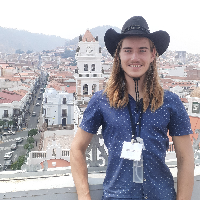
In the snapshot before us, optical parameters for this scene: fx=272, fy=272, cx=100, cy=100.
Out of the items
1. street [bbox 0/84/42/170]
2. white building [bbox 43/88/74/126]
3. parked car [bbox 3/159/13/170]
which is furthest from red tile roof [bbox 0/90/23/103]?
parked car [bbox 3/159/13/170]

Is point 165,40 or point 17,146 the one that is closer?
point 165,40

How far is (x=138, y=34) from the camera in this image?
1557mm

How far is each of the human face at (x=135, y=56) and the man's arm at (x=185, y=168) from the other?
45cm

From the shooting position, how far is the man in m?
1.53

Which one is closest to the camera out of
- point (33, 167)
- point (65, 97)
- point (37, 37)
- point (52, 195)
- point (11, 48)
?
point (52, 195)

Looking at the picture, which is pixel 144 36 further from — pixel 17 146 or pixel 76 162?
pixel 17 146

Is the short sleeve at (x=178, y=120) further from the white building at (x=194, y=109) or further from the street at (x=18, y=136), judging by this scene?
the street at (x=18, y=136)

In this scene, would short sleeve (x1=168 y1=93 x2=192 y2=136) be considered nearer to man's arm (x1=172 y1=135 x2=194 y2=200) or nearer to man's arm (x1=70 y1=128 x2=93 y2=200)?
man's arm (x1=172 y1=135 x2=194 y2=200)

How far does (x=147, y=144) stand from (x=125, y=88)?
0.37m

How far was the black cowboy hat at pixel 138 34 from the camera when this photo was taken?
1.58 metres

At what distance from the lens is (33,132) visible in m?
21.2

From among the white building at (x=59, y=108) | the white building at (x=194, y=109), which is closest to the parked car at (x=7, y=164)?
the white building at (x=59, y=108)

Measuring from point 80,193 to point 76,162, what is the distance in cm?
18

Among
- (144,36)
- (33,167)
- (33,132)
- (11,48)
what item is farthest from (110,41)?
(11,48)
